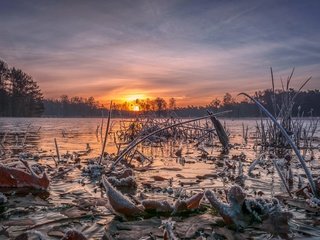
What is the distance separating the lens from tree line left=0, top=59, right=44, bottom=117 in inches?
2719

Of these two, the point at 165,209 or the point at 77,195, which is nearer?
the point at 165,209

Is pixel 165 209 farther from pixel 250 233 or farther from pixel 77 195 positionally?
pixel 77 195

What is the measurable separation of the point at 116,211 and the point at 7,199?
Answer: 3.65 ft

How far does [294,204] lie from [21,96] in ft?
257

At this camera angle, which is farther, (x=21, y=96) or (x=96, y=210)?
(x=21, y=96)

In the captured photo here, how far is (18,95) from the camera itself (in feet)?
240

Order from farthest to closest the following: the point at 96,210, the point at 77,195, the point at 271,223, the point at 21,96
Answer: the point at 21,96, the point at 77,195, the point at 96,210, the point at 271,223

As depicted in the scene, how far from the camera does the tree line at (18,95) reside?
69062 millimetres

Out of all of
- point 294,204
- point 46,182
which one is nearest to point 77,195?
point 46,182

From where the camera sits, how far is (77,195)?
309 cm

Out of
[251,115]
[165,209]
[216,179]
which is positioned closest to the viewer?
[165,209]

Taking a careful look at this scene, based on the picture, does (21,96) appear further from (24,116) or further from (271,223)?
(271,223)

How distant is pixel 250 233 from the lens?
202 centimetres

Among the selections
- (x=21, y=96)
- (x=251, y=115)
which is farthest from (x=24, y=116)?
(x=251, y=115)
